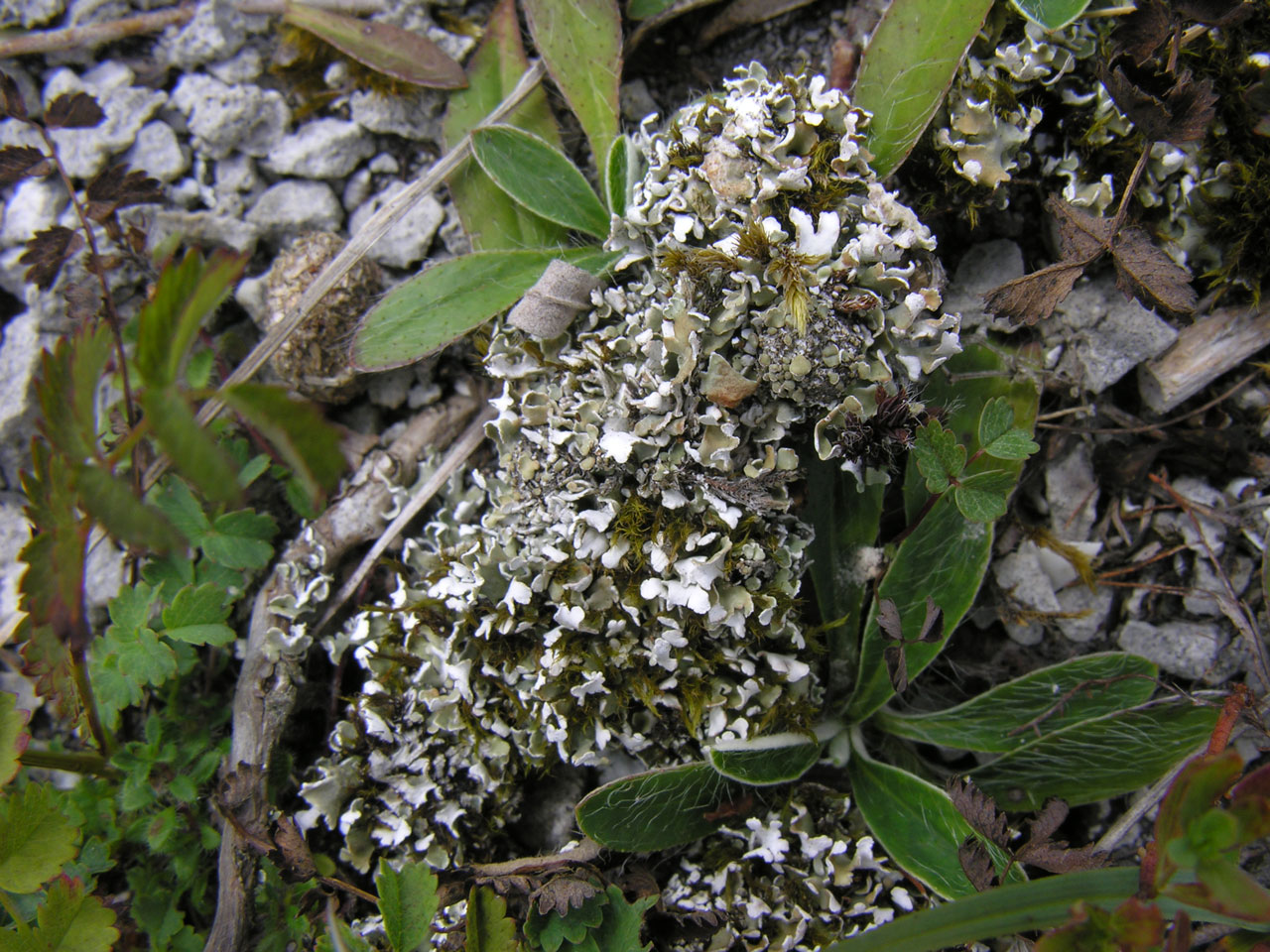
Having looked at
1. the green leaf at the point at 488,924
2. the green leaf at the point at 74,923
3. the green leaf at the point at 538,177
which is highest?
the green leaf at the point at 538,177

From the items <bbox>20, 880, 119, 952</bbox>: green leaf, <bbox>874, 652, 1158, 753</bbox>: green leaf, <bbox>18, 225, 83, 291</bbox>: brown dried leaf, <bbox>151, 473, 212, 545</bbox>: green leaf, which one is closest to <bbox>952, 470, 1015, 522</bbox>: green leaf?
<bbox>874, 652, 1158, 753</bbox>: green leaf

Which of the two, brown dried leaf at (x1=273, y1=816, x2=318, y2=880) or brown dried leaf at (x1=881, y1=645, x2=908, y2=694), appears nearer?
brown dried leaf at (x1=881, y1=645, x2=908, y2=694)

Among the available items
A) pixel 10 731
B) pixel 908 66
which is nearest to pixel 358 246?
pixel 10 731

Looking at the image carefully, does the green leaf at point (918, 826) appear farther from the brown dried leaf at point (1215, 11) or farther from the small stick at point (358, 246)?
the small stick at point (358, 246)

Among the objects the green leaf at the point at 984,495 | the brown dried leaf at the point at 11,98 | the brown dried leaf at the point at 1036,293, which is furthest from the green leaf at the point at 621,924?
the brown dried leaf at the point at 11,98

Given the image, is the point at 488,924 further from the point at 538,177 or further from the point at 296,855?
the point at 538,177

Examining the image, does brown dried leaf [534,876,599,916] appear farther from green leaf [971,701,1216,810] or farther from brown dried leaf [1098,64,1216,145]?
brown dried leaf [1098,64,1216,145]
